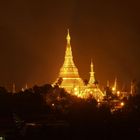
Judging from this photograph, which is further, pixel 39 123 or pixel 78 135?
pixel 39 123

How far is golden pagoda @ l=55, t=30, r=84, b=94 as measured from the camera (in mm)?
48219

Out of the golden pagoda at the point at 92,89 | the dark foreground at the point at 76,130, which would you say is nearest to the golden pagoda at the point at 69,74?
the golden pagoda at the point at 92,89

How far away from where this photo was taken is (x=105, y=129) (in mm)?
28109

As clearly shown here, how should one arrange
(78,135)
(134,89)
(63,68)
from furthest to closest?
(63,68) < (134,89) < (78,135)

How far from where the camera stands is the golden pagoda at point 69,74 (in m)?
48.2

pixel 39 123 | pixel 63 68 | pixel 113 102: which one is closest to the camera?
pixel 39 123

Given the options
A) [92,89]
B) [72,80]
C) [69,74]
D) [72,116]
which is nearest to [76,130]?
[72,116]

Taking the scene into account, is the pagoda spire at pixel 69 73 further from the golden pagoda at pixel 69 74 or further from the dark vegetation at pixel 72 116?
the dark vegetation at pixel 72 116

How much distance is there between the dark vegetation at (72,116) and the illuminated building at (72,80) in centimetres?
867

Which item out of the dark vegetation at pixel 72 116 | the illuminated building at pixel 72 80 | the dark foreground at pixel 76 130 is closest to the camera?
the dark foreground at pixel 76 130

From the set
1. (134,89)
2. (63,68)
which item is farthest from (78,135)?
(63,68)

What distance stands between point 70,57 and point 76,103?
52.9 feet

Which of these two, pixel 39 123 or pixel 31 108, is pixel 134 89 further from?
pixel 39 123

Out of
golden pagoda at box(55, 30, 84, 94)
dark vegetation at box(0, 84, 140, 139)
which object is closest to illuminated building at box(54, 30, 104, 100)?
golden pagoda at box(55, 30, 84, 94)
